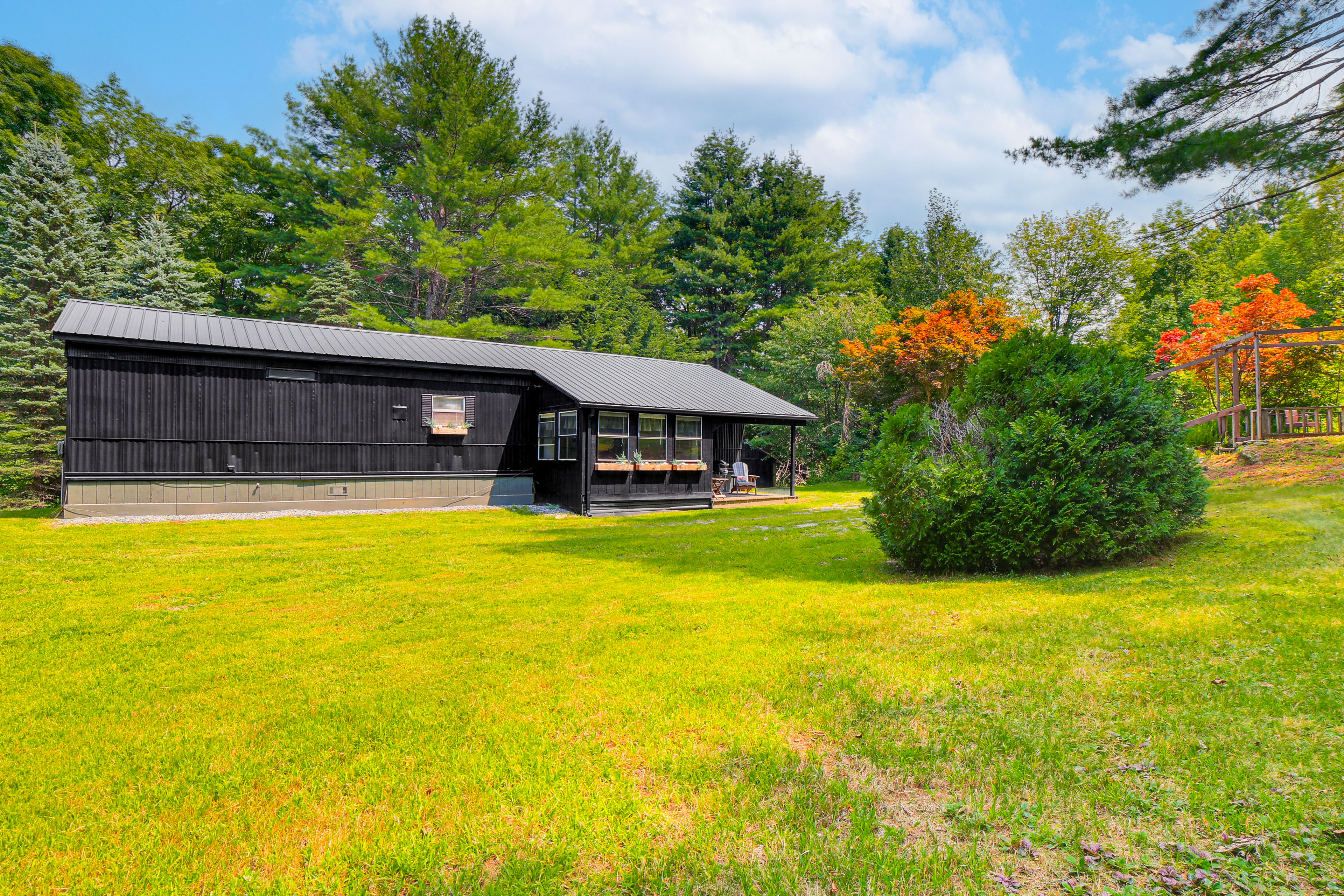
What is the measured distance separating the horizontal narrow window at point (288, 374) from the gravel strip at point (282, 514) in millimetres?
3022

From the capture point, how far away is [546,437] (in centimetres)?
1655

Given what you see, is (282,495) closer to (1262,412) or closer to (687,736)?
(687,736)

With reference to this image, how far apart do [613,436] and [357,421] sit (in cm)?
619

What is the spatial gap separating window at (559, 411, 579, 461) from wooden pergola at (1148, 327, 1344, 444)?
12.0m

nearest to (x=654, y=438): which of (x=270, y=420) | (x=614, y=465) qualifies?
(x=614, y=465)

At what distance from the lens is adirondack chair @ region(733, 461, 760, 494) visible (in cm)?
1920

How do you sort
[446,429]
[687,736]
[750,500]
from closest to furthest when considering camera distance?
[687,736] → [446,429] → [750,500]

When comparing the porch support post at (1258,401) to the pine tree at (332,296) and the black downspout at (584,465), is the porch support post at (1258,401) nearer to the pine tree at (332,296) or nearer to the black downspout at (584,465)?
the black downspout at (584,465)

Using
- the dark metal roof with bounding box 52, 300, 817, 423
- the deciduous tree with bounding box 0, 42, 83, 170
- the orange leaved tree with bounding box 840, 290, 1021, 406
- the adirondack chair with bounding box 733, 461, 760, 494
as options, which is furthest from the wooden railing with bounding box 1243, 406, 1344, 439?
the deciduous tree with bounding box 0, 42, 83, 170

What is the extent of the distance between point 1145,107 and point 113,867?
12.0 m

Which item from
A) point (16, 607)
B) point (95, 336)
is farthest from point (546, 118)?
point (16, 607)

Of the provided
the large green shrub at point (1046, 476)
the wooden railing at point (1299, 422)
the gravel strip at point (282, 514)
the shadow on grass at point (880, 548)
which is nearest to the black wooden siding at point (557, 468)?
the gravel strip at point (282, 514)

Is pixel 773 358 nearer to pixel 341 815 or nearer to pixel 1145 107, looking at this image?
pixel 1145 107

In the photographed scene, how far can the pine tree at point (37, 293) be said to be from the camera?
15.3 m
